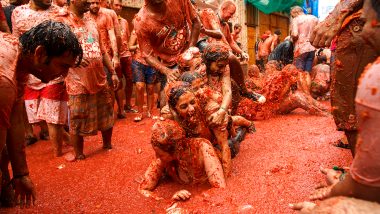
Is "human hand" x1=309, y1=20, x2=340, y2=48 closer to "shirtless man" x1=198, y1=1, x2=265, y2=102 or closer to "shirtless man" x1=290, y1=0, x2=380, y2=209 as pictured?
"shirtless man" x1=290, y1=0, x2=380, y2=209

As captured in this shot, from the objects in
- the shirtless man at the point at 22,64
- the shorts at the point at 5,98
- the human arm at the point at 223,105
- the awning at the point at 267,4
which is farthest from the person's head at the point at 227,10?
the awning at the point at 267,4

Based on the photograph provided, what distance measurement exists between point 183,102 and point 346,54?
1.38m

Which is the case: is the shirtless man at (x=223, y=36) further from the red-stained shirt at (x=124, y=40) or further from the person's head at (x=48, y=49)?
the person's head at (x=48, y=49)

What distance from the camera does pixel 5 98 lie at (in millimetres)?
1956

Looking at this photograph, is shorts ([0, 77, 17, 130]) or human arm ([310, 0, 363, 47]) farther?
human arm ([310, 0, 363, 47])

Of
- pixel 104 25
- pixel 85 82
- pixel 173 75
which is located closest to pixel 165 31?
pixel 173 75

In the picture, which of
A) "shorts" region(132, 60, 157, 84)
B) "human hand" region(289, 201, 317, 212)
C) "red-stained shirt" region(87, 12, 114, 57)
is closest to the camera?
"human hand" region(289, 201, 317, 212)

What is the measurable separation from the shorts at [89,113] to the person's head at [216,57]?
1.47m

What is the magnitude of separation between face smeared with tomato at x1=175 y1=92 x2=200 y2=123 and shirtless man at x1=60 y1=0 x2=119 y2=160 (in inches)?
60.5

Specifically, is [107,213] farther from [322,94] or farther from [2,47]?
[322,94]

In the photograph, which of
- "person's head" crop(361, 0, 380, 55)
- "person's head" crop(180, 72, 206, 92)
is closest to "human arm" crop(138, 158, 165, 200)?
"person's head" crop(180, 72, 206, 92)

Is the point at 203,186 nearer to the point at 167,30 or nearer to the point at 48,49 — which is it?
the point at 48,49

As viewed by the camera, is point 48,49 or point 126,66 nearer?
point 48,49

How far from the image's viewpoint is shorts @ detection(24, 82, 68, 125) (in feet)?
14.3
